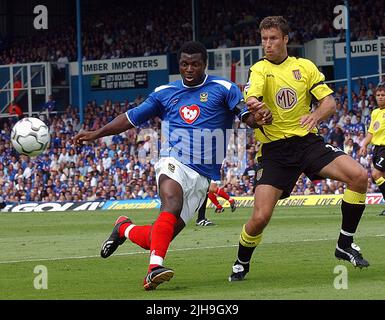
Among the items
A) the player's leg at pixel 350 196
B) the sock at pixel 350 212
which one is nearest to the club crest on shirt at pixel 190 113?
the player's leg at pixel 350 196

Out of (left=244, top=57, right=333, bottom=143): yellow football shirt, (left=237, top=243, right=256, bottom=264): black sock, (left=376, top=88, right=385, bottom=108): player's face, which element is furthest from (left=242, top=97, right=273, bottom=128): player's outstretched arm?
(left=376, top=88, right=385, bottom=108): player's face

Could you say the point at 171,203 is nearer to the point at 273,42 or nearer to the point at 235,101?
the point at 235,101

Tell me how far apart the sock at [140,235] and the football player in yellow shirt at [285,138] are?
37.3 inches

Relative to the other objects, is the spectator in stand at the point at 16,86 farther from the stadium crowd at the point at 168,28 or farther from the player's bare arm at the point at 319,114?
the player's bare arm at the point at 319,114

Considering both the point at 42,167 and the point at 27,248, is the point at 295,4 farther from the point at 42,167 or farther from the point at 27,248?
the point at 27,248

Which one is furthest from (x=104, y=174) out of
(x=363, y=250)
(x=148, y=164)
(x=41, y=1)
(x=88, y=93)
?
(x=363, y=250)

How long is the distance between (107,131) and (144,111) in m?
0.44

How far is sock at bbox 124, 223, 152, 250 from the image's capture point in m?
10.8

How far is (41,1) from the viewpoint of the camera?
172 ft

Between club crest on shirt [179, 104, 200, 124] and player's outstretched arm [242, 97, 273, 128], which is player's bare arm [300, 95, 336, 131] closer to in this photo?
player's outstretched arm [242, 97, 273, 128]

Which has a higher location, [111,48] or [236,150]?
[111,48]

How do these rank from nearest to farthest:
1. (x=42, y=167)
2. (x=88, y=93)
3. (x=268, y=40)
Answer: (x=268, y=40), (x=42, y=167), (x=88, y=93)

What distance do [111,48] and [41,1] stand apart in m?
7.17

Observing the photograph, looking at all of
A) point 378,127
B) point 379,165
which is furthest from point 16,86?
point 379,165
